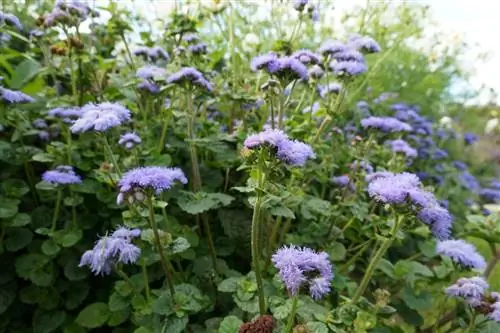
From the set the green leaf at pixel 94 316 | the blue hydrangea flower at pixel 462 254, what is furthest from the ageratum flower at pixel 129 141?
the blue hydrangea flower at pixel 462 254

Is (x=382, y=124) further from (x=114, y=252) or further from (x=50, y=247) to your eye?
(x=50, y=247)

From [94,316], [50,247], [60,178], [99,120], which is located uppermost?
[99,120]

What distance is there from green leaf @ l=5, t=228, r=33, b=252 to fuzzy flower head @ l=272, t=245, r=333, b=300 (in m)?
1.21

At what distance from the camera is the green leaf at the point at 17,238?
1949 millimetres

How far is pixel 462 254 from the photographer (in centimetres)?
174

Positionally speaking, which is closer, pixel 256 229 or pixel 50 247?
pixel 256 229

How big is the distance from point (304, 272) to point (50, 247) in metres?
1.11

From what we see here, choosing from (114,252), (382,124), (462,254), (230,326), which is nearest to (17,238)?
(114,252)

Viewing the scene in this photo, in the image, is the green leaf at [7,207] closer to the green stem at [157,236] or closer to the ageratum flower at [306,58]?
the green stem at [157,236]

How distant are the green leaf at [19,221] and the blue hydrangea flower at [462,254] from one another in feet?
5.01

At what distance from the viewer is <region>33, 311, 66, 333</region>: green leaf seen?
1913 mm

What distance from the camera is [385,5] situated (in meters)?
3.33

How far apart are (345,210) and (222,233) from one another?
1.83 feet

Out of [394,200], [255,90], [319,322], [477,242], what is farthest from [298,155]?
[477,242]
